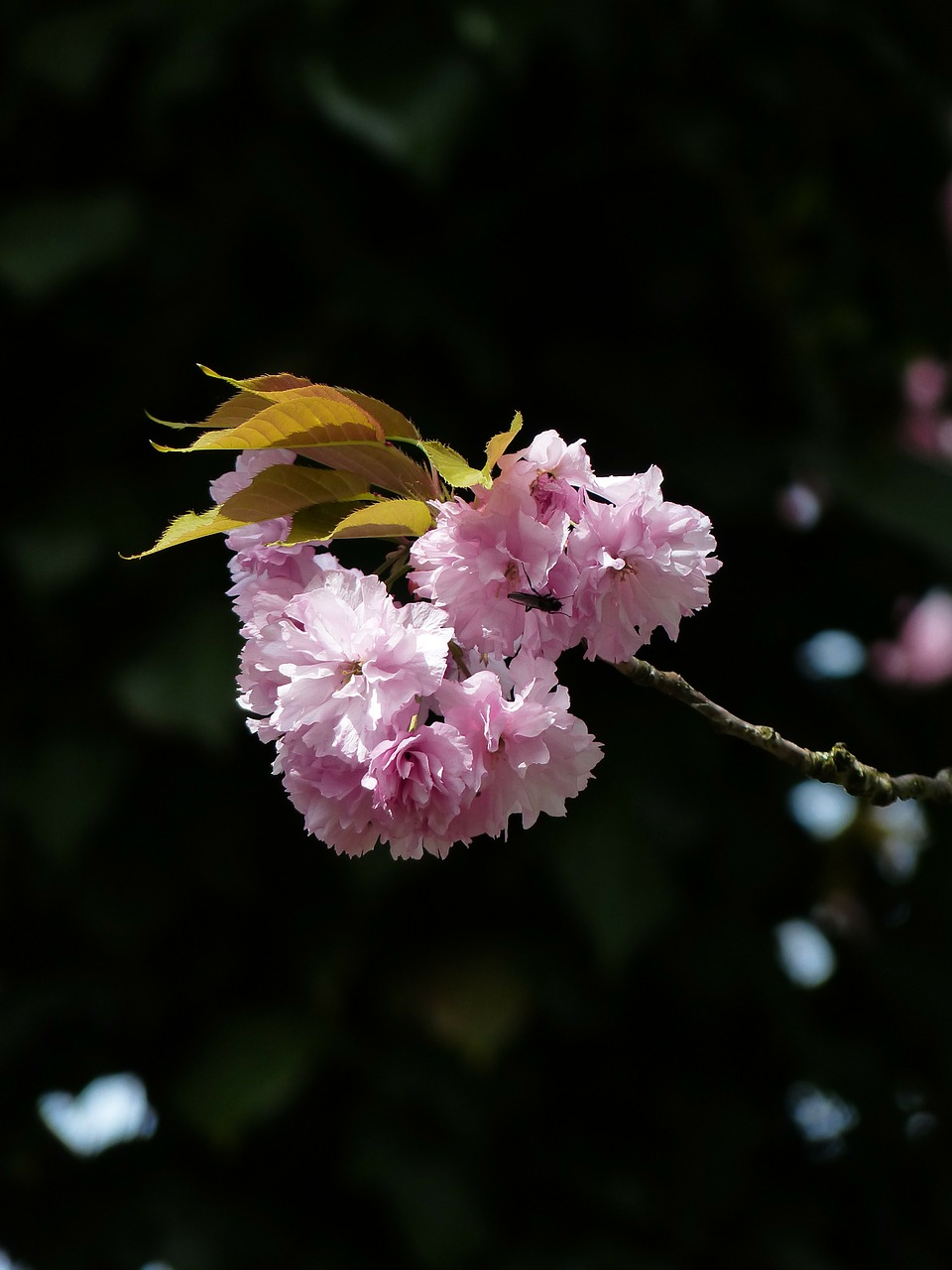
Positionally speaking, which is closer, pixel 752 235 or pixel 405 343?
pixel 405 343

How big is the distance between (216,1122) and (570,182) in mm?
1626

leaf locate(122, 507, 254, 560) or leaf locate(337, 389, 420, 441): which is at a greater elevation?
leaf locate(337, 389, 420, 441)

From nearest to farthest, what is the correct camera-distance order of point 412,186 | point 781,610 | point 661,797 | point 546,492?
point 546,492, point 661,797, point 412,186, point 781,610

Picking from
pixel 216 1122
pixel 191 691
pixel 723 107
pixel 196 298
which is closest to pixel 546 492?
pixel 191 691

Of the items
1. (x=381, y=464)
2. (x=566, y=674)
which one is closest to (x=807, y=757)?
(x=381, y=464)

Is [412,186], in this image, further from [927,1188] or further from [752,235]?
[927,1188]

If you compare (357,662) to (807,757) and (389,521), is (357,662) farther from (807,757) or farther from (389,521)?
(807,757)

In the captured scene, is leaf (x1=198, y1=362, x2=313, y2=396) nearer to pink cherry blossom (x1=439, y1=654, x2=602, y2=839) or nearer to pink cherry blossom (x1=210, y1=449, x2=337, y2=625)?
pink cherry blossom (x1=210, y1=449, x2=337, y2=625)

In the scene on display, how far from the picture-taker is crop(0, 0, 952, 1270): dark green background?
206 centimetres

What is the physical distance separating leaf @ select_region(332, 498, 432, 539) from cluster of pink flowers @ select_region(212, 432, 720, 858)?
0.01 metres

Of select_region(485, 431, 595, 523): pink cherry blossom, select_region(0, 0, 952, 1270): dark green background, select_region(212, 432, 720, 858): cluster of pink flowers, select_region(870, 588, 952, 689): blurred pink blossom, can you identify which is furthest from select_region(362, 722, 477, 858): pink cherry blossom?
select_region(870, 588, 952, 689): blurred pink blossom

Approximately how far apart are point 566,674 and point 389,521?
63.6 inches

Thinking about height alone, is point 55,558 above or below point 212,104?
below

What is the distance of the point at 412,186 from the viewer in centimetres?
231
